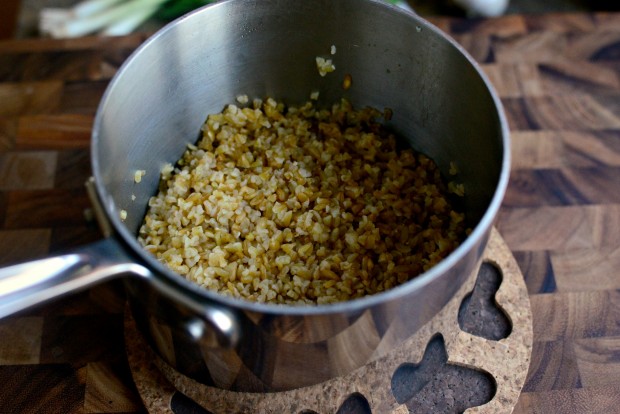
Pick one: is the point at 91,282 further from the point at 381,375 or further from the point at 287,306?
the point at 381,375

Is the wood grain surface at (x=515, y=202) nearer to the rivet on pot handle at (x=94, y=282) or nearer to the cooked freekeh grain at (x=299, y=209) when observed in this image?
the cooked freekeh grain at (x=299, y=209)

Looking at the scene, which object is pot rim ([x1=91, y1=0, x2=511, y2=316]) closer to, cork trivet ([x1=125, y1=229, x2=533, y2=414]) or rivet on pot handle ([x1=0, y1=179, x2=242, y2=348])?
rivet on pot handle ([x1=0, y1=179, x2=242, y2=348])

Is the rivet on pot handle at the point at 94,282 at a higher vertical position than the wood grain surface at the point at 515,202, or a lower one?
higher

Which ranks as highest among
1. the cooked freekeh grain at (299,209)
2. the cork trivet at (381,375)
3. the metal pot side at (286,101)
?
the metal pot side at (286,101)

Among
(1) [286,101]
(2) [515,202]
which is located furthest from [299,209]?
(2) [515,202]

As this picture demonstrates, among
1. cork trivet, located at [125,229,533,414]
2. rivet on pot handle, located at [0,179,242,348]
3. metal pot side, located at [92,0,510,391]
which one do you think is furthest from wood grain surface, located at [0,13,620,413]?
rivet on pot handle, located at [0,179,242,348]

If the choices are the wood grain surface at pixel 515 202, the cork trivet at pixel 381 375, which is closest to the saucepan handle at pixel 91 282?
the cork trivet at pixel 381 375
